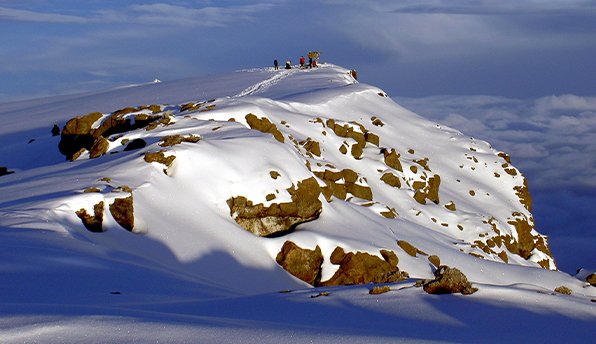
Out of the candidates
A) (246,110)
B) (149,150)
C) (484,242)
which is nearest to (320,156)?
(246,110)

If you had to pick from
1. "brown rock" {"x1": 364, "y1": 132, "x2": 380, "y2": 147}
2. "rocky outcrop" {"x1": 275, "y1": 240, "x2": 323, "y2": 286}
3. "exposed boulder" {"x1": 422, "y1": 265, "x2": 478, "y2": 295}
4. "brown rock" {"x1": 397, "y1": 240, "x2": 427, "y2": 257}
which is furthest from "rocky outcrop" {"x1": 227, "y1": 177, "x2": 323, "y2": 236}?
"brown rock" {"x1": 364, "y1": 132, "x2": 380, "y2": 147}

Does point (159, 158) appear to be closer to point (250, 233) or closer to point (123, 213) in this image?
point (250, 233)

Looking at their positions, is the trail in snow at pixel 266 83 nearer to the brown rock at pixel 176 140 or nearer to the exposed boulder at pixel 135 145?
the exposed boulder at pixel 135 145

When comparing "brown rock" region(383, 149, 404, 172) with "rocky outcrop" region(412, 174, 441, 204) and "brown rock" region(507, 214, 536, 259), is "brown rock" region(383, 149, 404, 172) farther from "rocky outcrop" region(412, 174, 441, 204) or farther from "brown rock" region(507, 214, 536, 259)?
"brown rock" region(507, 214, 536, 259)

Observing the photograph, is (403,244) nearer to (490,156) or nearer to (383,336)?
(383,336)

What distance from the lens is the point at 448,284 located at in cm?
1309

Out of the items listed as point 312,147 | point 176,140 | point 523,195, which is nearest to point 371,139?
point 312,147

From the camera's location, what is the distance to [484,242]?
4141 centimetres

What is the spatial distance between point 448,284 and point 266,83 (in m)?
52.4

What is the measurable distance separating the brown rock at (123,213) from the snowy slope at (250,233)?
0.20m

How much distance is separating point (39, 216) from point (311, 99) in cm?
3528

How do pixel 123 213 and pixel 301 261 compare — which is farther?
pixel 301 261

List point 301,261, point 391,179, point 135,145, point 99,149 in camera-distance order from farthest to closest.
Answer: point 391,179 → point 99,149 → point 135,145 → point 301,261

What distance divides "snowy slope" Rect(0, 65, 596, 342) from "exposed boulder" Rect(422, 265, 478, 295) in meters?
0.18
